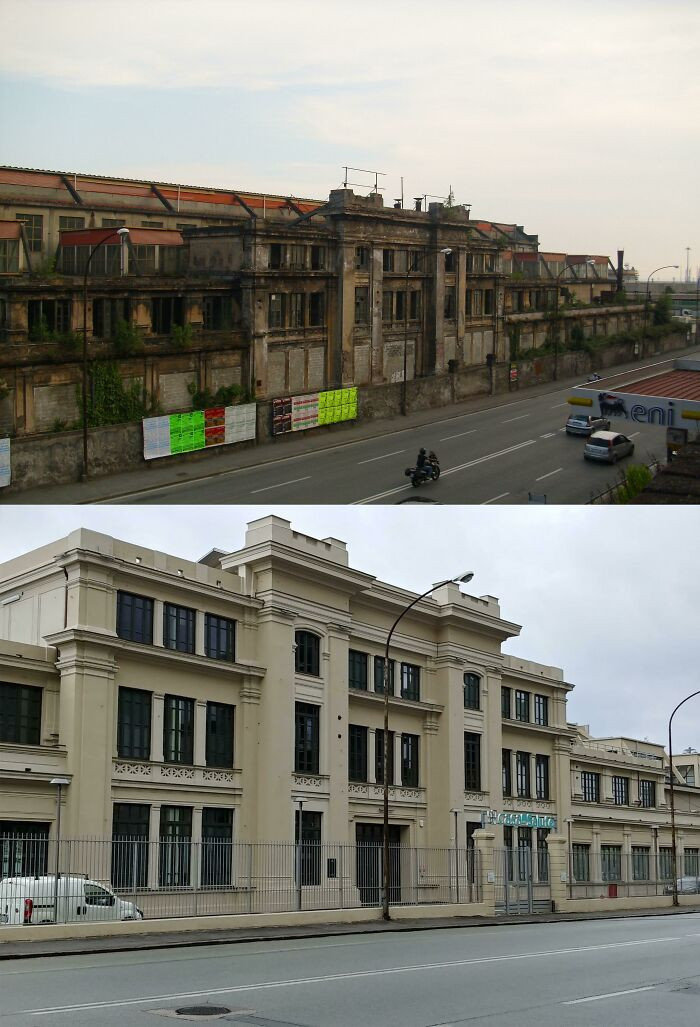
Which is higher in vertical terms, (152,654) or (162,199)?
(162,199)

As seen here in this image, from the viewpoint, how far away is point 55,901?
85.8 feet

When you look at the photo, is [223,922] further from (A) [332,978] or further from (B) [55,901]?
(A) [332,978]

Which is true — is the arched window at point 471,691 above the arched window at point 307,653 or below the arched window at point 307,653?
below

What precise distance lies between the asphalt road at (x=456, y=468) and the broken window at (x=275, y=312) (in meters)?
13.1

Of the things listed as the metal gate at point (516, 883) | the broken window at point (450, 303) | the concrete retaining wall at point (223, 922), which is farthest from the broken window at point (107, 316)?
the concrete retaining wall at point (223, 922)

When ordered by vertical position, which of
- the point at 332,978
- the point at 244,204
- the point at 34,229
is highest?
the point at 244,204

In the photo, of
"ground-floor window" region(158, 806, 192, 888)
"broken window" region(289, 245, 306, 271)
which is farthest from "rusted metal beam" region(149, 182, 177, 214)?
"ground-floor window" region(158, 806, 192, 888)

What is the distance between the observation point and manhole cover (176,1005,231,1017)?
Result: 14495 mm

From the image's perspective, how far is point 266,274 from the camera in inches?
2253

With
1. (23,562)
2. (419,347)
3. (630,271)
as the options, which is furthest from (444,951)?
(630,271)

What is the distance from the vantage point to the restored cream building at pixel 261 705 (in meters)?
35.3

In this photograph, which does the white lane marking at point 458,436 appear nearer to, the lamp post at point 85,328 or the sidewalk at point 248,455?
the sidewalk at point 248,455

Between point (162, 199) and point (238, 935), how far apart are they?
3801cm

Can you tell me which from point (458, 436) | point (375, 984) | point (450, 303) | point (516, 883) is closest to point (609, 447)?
point (458, 436)
